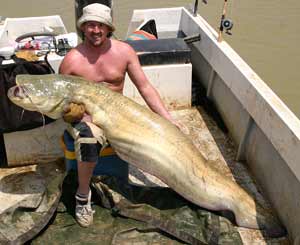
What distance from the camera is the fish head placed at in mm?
2930

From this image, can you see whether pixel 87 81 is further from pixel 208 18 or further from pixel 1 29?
pixel 208 18

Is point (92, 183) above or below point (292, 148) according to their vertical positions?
below

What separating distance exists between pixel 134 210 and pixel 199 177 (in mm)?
567

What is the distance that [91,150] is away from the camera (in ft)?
9.83

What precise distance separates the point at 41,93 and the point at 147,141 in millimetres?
834

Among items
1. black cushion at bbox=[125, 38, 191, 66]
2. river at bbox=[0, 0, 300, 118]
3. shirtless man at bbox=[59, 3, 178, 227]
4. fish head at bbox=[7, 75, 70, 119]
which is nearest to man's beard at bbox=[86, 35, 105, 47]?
shirtless man at bbox=[59, 3, 178, 227]

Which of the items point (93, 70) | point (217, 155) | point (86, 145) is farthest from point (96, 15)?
point (217, 155)

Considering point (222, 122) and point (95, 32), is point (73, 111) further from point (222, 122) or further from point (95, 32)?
point (222, 122)

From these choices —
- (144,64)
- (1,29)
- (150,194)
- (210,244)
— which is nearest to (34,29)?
(1,29)

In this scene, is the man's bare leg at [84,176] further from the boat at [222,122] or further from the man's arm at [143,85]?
the man's arm at [143,85]

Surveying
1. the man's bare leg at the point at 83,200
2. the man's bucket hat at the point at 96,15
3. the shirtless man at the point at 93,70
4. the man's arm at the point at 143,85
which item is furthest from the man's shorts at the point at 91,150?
the man's bucket hat at the point at 96,15

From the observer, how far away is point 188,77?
464cm

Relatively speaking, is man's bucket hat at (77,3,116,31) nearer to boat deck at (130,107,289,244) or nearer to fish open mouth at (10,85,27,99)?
fish open mouth at (10,85,27,99)

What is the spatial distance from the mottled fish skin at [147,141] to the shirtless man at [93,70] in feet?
0.59
